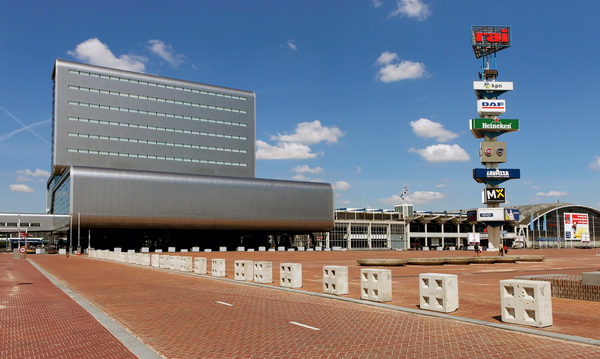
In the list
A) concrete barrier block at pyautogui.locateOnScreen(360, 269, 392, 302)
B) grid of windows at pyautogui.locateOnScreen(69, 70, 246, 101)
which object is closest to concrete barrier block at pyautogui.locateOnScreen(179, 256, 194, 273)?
concrete barrier block at pyautogui.locateOnScreen(360, 269, 392, 302)

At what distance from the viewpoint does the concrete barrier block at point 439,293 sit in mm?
12789

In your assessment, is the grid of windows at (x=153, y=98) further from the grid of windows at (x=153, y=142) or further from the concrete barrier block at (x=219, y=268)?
the concrete barrier block at (x=219, y=268)

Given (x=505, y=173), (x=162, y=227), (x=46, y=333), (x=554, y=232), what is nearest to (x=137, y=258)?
(x=46, y=333)

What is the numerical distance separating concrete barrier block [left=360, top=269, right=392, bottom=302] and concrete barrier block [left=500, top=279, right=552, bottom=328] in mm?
4183

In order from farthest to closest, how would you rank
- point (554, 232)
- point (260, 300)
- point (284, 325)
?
point (554, 232) < point (260, 300) < point (284, 325)

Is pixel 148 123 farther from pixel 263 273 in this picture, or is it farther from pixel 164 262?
pixel 263 273

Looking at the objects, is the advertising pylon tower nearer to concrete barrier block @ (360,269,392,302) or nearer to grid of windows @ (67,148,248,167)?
grid of windows @ (67,148,248,167)

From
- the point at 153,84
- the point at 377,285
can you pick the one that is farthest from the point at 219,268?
the point at 153,84

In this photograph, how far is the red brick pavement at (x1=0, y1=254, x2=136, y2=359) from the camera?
336 inches

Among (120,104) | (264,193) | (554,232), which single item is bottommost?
(554,232)

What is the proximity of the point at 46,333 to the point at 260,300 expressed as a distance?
6.82 m

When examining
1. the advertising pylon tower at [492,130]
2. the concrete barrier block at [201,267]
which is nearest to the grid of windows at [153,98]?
the advertising pylon tower at [492,130]

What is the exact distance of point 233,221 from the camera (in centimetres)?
10469

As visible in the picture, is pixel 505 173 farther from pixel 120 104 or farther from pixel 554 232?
pixel 120 104
